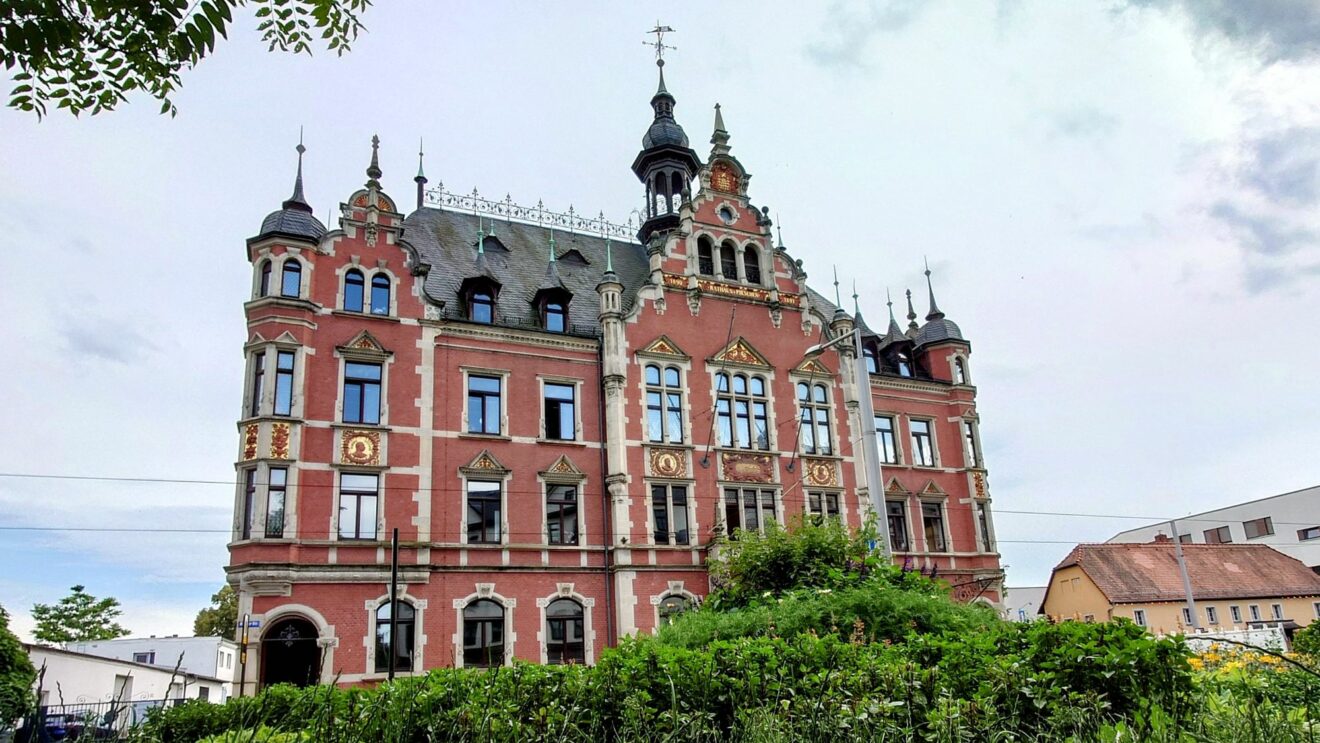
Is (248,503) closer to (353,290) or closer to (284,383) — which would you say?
(284,383)

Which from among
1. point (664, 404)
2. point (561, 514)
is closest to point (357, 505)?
point (561, 514)

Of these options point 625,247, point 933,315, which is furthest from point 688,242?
point 933,315

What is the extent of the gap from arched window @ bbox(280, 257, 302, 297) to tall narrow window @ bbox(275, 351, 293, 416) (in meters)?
1.92

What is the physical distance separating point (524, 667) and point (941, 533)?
96.1 ft

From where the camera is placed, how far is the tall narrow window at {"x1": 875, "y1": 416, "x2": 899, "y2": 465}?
35.2 m

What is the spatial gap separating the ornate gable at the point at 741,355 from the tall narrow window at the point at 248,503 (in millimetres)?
15003

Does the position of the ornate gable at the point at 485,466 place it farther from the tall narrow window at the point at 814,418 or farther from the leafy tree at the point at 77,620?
the leafy tree at the point at 77,620

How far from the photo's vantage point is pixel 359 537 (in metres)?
25.8

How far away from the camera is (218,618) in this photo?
6284 centimetres

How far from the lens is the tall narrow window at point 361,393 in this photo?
27.0m

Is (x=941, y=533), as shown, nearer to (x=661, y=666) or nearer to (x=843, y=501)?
(x=843, y=501)

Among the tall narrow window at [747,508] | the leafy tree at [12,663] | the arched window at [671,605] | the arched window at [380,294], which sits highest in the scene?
the arched window at [380,294]

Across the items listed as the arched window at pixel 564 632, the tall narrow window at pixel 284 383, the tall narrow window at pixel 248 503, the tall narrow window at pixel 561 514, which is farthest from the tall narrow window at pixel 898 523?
the tall narrow window at pixel 248 503

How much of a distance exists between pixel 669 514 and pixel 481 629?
686cm
